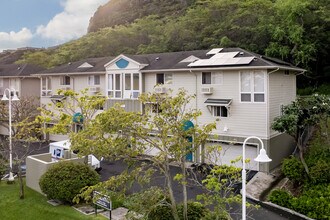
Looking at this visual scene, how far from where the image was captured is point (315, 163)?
1938 cm

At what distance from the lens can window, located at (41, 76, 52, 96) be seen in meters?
35.4

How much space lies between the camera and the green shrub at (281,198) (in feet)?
55.1

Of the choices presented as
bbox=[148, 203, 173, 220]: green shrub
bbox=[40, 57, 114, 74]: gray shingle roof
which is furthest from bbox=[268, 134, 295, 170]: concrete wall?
bbox=[40, 57, 114, 74]: gray shingle roof

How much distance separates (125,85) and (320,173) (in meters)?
16.8

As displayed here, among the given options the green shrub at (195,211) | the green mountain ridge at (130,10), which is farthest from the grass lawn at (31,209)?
the green mountain ridge at (130,10)

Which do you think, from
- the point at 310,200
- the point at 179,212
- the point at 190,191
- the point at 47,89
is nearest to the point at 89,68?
the point at 47,89

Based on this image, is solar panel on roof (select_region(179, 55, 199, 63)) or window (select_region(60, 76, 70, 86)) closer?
solar panel on roof (select_region(179, 55, 199, 63))

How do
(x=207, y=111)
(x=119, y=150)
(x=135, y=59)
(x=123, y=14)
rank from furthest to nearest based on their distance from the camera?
(x=123, y=14)
(x=135, y=59)
(x=207, y=111)
(x=119, y=150)

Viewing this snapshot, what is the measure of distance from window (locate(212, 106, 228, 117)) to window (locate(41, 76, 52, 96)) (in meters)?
19.6

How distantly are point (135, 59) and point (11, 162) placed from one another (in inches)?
506

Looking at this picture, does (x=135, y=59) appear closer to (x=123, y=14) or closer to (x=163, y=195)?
(x=163, y=195)

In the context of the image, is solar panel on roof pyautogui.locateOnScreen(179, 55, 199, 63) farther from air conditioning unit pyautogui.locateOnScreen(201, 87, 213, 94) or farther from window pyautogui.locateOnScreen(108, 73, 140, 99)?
window pyautogui.locateOnScreen(108, 73, 140, 99)

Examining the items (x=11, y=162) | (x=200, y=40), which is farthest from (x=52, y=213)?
(x=200, y=40)

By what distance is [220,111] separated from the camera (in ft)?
78.3
